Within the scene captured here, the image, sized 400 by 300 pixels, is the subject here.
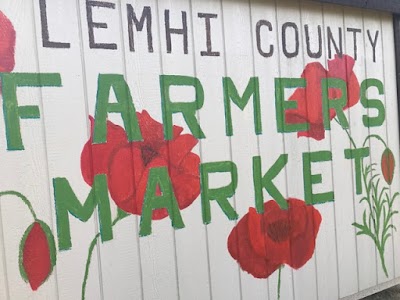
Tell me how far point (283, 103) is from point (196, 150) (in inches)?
23.6

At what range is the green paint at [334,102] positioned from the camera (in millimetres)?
2770

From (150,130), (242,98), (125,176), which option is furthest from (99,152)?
(242,98)

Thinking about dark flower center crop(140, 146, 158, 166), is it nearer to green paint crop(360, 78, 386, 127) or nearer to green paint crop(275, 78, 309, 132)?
green paint crop(275, 78, 309, 132)

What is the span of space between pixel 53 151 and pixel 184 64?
710 mm

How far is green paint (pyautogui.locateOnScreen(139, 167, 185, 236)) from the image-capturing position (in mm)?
2086

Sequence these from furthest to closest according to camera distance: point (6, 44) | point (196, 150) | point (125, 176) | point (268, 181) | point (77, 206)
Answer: point (268, 181) < point (196, 150) < point (125, 176) < point (77, 206) < point (6, 44)

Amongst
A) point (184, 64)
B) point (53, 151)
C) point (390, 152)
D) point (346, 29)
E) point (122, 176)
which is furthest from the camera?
point (390, 152)

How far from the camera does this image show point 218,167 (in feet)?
7.63

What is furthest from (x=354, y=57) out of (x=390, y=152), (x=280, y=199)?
(x=280, y=199)

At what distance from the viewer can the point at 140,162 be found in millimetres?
Answer: 2074

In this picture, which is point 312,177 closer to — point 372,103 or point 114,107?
point 372,103

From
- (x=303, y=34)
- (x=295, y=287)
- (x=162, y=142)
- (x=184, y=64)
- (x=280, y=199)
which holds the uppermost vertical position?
(x=303, y=34)

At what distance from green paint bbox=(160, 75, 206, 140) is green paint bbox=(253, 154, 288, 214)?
14.6 inches

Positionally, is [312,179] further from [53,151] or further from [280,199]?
[53,151]
